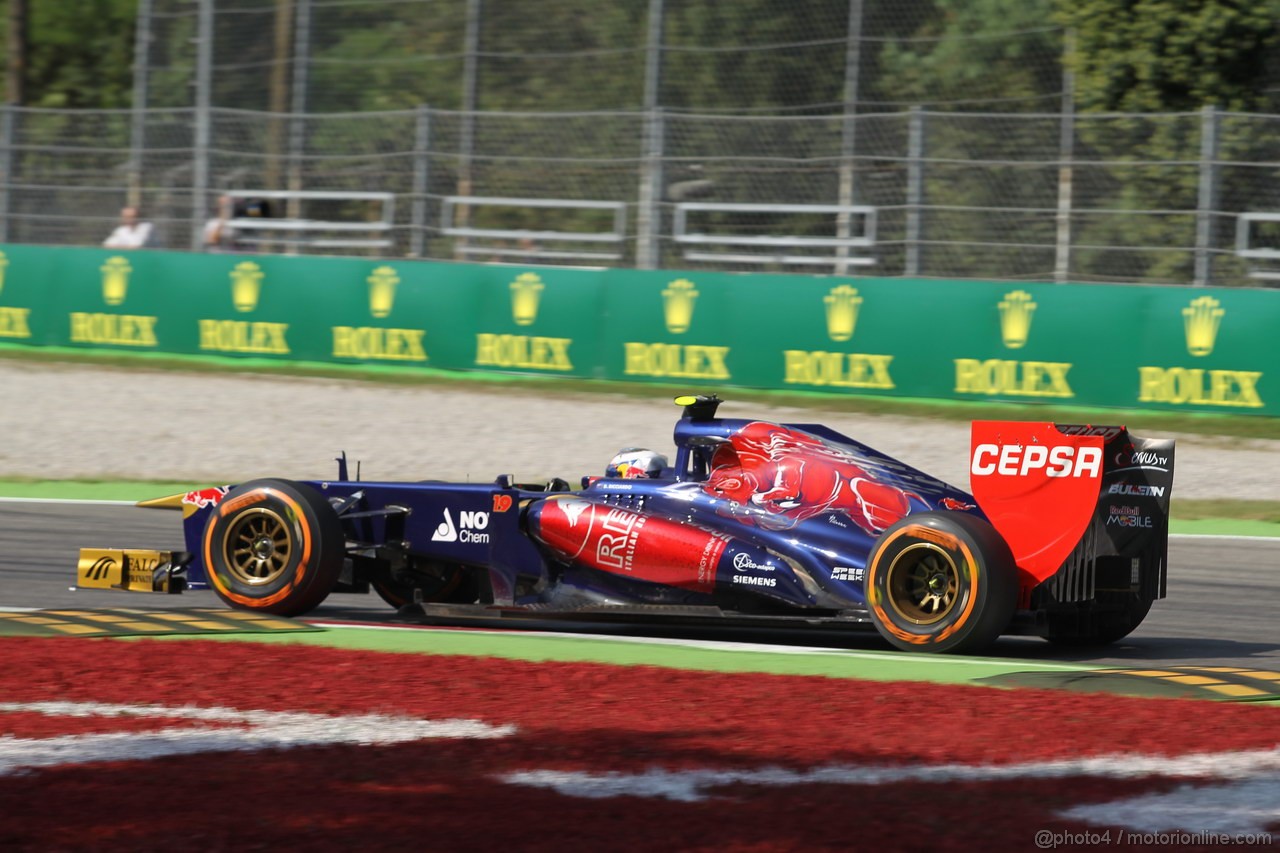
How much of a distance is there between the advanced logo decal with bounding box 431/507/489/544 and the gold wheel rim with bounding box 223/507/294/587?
0.76 m

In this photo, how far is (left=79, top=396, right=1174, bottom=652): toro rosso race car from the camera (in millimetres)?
8523

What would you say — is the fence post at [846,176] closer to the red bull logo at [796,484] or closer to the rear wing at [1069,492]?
the red bull logo at [796,484]

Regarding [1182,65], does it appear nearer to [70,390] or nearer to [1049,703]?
[70,390]

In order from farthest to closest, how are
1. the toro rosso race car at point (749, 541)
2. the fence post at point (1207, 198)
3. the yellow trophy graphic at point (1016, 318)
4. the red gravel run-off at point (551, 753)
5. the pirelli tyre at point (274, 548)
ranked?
the yellow trophy graphic at point (1016, 318), the fence post at point (1207, 198), the pirelli tyre at point (274, 548), the toro rosso race car at point (749, 541), the red gravel run-off at point (551, 753)

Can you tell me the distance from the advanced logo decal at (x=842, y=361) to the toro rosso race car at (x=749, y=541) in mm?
9706

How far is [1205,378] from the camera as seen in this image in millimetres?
17547

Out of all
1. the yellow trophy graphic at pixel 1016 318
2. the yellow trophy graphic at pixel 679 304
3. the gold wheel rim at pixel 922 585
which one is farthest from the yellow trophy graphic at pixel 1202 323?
the gold wheel rim at pixel 922 585

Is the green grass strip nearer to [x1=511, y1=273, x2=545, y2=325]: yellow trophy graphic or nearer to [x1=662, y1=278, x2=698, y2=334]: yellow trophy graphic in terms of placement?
[x1=662, y1=278, x2=698, y2=334]: yellow trophy graphic

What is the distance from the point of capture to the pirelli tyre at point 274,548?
935cm

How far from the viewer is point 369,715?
279 inches

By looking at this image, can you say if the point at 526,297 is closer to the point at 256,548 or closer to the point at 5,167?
the point at 5,167

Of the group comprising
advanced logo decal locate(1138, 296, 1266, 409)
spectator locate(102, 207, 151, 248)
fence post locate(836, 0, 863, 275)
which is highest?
fence post locate(836, 0, 863, 275)

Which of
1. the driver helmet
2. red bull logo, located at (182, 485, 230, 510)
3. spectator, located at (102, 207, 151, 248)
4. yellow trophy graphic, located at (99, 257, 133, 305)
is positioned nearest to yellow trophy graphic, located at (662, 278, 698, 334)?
yellow trophy graphic, located at (99, 257, 133, 305)

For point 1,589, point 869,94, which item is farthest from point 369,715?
point 869,94
